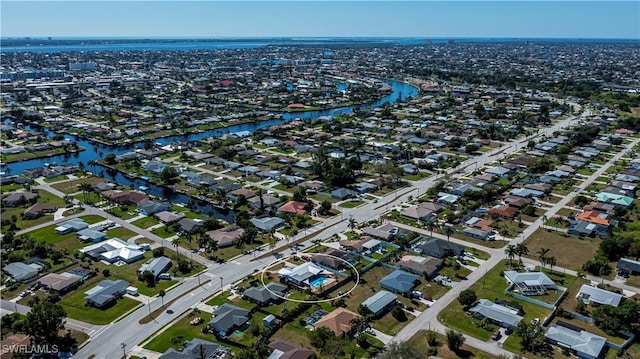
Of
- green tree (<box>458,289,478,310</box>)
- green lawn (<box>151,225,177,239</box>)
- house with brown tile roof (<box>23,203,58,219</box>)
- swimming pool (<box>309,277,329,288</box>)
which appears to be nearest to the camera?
green tree (<box>458,289,478,310</box>)

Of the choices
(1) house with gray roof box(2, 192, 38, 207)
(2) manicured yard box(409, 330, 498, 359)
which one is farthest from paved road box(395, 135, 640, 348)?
(1) house with gray roof box(2, 192, 38, 207)

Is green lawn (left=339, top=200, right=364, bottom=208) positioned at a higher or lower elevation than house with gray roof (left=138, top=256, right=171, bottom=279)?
lower

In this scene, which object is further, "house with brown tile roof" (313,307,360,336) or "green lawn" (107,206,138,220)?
"green lawn" (107,206,138,220)

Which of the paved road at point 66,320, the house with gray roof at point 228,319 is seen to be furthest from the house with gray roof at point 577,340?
the paved road at point 66,320

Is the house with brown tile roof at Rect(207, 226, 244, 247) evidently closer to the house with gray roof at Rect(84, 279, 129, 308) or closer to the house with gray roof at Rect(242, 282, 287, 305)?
the house with gray roof at Rect(242, 282, 287, 305)

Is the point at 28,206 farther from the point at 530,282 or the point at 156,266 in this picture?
the point at 530,282

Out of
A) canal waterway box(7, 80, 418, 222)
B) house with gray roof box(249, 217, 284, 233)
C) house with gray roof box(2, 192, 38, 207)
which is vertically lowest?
canal waterway box(7, 80, 418, 222)

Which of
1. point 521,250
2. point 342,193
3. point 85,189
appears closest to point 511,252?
point 521,250
